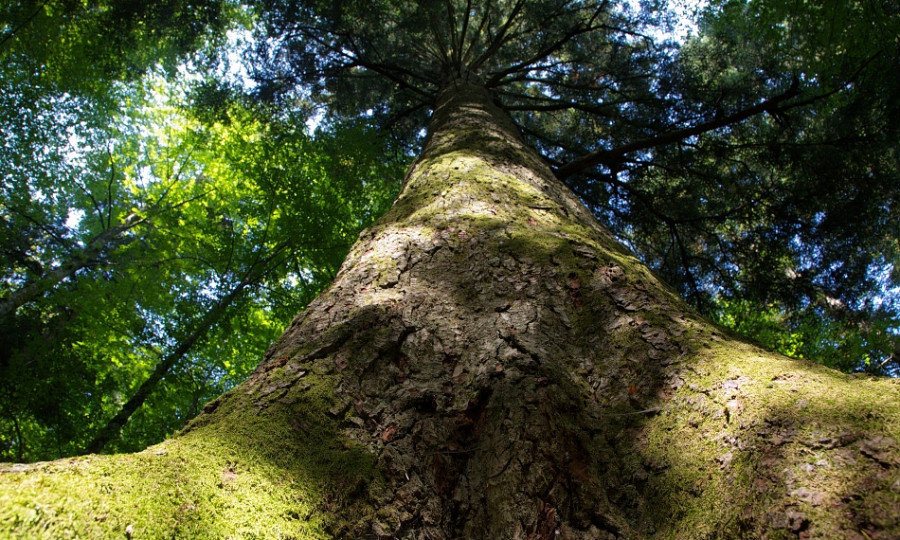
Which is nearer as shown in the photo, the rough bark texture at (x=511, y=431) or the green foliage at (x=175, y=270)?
the rough bark texture at (x=511, y=431)

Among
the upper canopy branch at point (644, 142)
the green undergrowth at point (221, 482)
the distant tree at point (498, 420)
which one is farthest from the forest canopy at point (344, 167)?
the green undergrowth at point (221, 482)

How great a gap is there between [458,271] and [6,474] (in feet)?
4.70

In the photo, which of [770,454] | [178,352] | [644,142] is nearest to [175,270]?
[178,352]

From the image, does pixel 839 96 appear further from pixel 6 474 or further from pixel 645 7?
pixel 6 474

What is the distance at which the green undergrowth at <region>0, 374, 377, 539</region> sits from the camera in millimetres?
843

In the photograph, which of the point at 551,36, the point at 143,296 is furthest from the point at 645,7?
the point at 143,296

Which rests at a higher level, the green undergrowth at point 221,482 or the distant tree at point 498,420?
the distant tree at point 498,420

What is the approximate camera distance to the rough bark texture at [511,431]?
92cm

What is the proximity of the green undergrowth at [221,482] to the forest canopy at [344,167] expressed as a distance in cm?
441

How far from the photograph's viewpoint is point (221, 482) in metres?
1.06

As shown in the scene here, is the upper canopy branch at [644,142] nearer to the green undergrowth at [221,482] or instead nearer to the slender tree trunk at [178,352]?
the slender tree trunk at [178,352]

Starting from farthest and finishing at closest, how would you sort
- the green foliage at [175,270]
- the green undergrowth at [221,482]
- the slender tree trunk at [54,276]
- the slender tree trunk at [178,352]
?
1. the slender tree trunk at [54,276]
2. the green foliage at [175,270]
3. the slender tree trunk at [178,352]
4. the green undergrowth at [221,482]

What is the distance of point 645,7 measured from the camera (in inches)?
335

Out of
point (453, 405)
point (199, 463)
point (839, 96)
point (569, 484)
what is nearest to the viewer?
point (199, 463)
